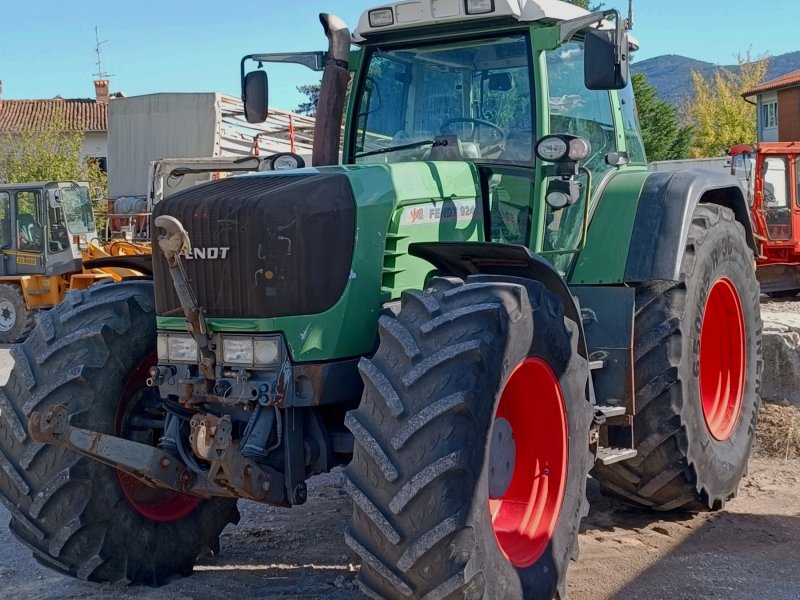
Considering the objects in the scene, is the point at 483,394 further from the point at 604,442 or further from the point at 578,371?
the point at 604,442

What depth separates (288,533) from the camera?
5641 millimetres

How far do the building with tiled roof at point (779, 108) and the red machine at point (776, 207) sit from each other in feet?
90.7

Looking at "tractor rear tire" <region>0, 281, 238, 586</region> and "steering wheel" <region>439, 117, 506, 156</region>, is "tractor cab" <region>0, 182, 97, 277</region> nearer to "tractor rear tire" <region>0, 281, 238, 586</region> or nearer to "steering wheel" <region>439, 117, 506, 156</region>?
"tractor rear tire" <region>0, 281, 238, 586</region>

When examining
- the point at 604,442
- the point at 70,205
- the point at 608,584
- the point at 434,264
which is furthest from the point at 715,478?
the point at 70,205

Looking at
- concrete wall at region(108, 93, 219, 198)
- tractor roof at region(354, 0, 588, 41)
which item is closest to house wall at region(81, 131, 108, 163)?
concrete wall at region(108, 93, 219, 198)

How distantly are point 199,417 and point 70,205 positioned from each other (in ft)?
44.7

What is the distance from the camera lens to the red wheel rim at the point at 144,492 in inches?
186

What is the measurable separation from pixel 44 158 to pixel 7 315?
1648 centimetres

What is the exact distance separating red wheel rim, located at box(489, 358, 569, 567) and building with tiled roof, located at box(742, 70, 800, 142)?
42.3 meters

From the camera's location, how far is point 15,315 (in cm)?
1648

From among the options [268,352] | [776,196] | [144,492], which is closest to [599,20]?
[268,352]

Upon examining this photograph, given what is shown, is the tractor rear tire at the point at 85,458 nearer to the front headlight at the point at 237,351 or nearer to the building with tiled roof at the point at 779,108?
the front headlight at the point at 237,351

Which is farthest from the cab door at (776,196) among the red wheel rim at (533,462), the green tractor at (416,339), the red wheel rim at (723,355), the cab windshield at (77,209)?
the red wheel rim at (533,462)

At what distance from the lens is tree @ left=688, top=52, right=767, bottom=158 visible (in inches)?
1816
